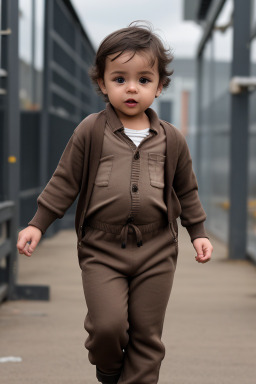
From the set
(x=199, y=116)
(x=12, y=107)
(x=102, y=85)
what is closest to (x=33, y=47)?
(x=12, y=107)

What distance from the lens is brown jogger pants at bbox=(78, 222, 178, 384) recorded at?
3.08 meters

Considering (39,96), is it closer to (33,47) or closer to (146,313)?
(33,47)

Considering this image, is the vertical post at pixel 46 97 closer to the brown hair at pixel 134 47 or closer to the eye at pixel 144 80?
the brown hair at pixel 134 47

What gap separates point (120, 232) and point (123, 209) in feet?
0.30

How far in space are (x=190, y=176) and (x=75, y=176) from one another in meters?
0.49

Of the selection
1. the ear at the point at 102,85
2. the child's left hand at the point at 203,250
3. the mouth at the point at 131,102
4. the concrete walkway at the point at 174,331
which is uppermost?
the ear at the point at 102,85

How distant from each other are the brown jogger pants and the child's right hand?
188 mm

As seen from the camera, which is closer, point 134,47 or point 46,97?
point 134,47

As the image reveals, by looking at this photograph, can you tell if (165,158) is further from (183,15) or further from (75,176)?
(183,15)

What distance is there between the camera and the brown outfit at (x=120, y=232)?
310 centimetres

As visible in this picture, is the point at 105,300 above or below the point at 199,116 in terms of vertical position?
above

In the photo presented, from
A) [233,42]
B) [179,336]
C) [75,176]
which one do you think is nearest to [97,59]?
[75,176]

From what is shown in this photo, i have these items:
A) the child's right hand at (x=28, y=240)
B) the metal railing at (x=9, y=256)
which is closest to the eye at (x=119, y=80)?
the child's right hand at (x=28, y=240)

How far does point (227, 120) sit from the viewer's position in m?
10.6
